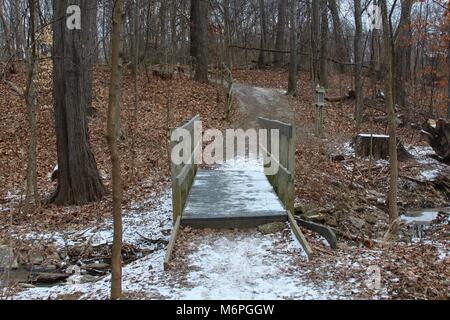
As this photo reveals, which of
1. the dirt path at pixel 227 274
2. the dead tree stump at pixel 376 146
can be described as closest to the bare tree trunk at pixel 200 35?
the dead tree stump at pixel 376 146

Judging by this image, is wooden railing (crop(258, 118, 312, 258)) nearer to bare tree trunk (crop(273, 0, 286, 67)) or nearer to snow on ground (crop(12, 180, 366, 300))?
snow on ground (crop(12, 180, 366, 300))

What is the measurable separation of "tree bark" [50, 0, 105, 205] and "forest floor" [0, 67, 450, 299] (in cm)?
42

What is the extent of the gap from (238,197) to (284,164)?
1.00 metres

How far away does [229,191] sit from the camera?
8.90m

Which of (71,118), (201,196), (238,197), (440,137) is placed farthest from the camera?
(440,137)

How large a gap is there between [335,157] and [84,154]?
295 inches

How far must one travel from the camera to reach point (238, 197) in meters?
8.41

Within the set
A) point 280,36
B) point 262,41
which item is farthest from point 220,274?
point 262,41

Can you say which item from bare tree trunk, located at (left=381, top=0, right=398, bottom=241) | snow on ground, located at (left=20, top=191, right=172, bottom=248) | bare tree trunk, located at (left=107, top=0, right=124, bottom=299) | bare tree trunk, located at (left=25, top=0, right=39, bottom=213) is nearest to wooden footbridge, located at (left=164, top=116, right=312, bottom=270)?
snow on ground, located at (left=20, top=191, right=172, bottom=248)

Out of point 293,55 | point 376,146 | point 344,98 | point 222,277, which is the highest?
point 293,55

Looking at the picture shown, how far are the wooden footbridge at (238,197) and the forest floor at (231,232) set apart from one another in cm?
22

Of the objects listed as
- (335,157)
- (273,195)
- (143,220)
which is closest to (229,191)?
(273,195)

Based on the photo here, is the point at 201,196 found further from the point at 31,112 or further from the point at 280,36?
the point at 280,36
